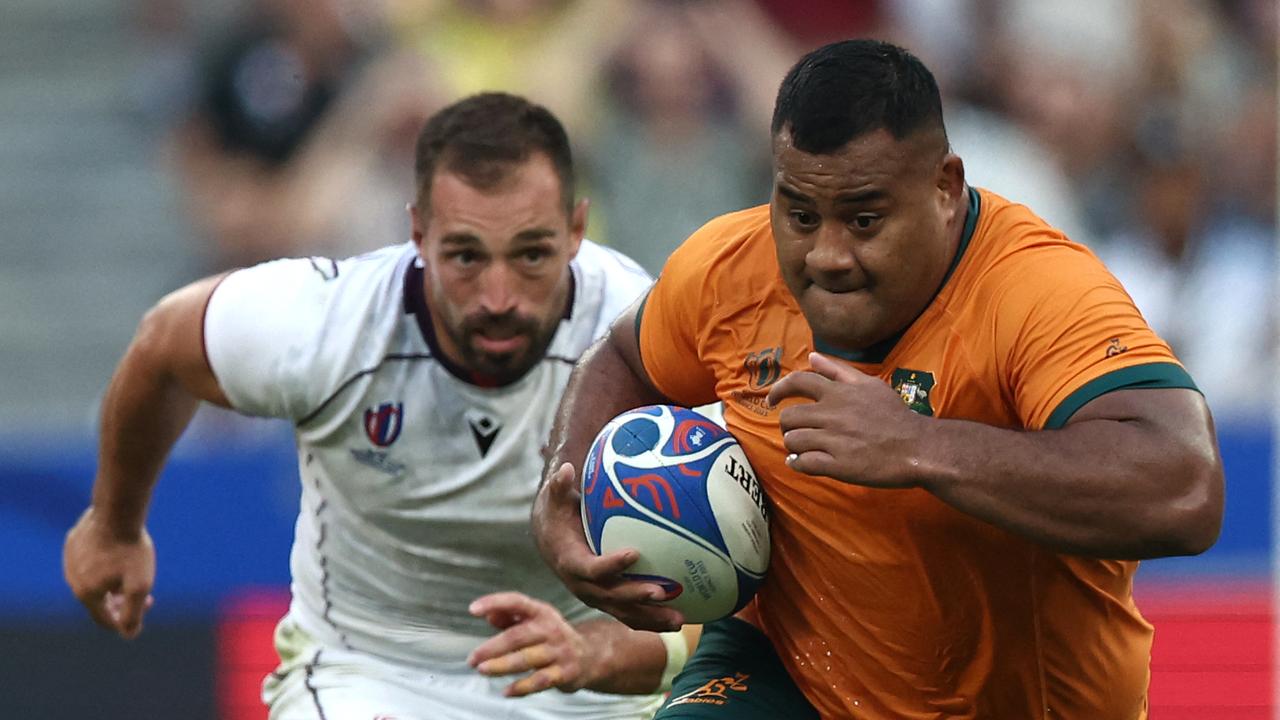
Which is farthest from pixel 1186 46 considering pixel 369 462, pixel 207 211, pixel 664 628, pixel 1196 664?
pixel 664 628

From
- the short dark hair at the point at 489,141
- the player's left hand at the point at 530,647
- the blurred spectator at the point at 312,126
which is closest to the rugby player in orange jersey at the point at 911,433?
the player's left hand at the point at 530,647

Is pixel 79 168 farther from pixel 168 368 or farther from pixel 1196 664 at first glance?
pixel 1196 664

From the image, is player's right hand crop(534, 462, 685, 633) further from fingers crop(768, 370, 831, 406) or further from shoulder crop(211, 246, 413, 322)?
shoulder crop(211, 246, 413, 322)

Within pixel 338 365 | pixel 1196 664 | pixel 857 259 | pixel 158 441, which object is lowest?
pixel 1196 664

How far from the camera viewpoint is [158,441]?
5.52 m

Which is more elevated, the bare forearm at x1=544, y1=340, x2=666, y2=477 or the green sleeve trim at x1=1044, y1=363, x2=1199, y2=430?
the green sleeve trim at x1=1044, y1=363, x2=1199, y2=430

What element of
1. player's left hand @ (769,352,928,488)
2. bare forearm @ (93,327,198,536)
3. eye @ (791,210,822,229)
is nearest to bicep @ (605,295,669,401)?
eye @ (791,210,822,229)

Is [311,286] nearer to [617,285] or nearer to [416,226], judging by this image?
[416,226]

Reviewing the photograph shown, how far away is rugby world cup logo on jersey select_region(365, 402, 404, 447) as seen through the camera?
529 cm

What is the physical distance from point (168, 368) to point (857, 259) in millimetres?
2538

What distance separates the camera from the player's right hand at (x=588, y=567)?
396cm

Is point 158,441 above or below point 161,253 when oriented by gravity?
above

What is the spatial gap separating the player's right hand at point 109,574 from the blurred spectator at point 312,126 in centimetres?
367

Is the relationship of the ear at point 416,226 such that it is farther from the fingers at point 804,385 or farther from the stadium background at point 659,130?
the stadium background at point 659,130
